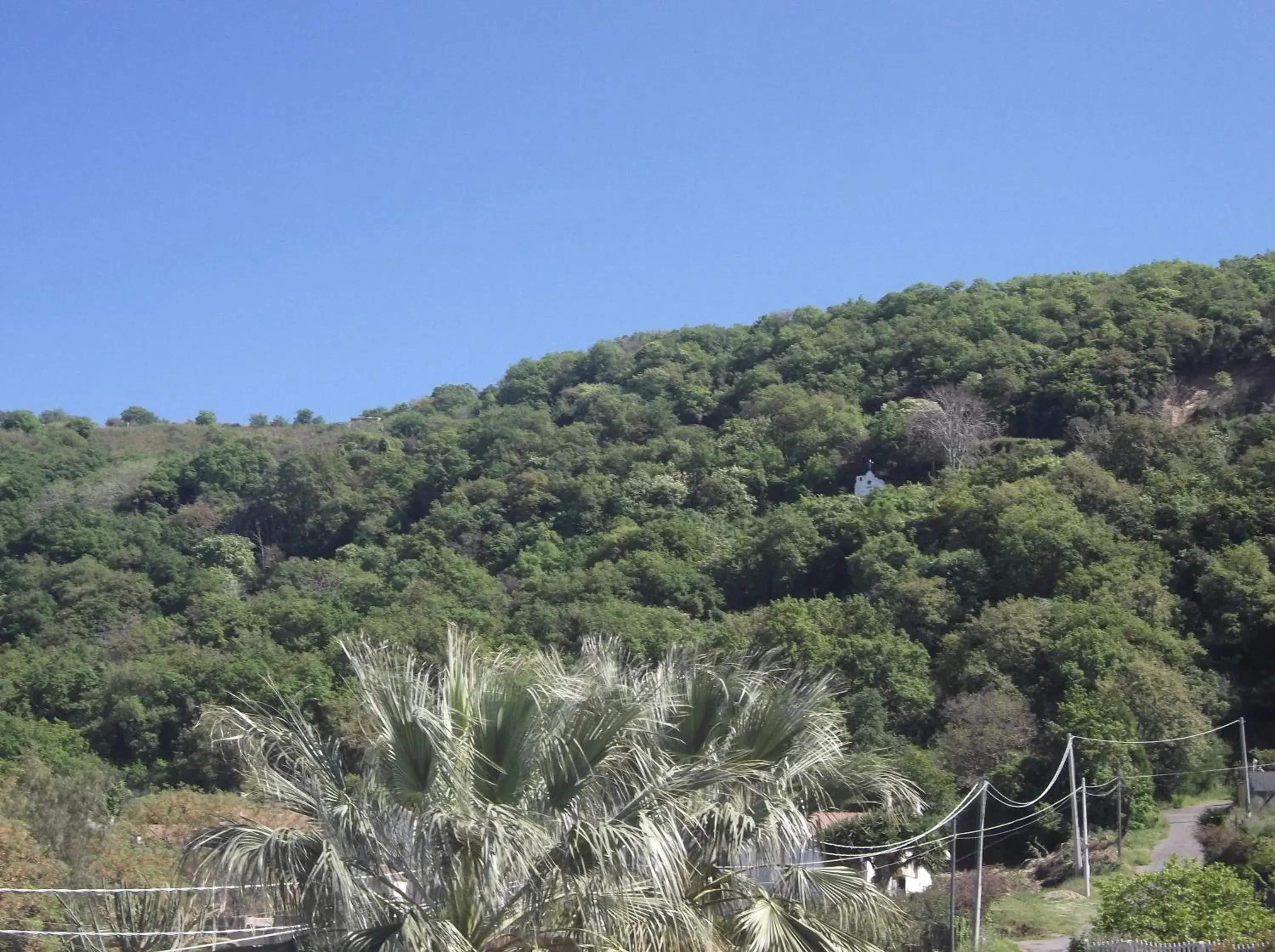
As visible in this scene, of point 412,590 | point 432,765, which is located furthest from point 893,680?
point 432,765

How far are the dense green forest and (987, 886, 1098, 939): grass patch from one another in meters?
3.58

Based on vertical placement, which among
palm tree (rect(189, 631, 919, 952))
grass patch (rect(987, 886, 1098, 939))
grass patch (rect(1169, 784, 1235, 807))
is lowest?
grass patch (rect(1169, 784, 1235, 807))

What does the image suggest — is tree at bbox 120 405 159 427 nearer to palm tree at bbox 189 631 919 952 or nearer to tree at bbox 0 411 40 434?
tree at bbox 0 411 40 434

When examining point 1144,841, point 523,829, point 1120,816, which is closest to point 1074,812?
point 1120,816

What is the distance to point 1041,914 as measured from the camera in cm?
2255

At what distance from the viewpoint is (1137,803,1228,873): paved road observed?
2591 cm

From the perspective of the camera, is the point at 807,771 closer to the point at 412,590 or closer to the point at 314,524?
the point at 412,590

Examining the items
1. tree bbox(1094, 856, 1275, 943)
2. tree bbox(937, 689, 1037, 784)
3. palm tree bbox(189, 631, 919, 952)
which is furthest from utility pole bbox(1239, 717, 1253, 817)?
palm tree bbox(189, 631, 919, 952)

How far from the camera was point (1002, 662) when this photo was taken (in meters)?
35.5

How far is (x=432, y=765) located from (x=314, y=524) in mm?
53930

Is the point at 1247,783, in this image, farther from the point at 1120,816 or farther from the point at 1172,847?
the point at 1120,816

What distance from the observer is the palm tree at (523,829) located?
374 inches

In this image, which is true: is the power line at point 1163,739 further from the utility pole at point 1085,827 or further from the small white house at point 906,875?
the small white house at point 906,875

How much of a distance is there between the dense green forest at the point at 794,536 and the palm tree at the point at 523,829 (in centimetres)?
1773
